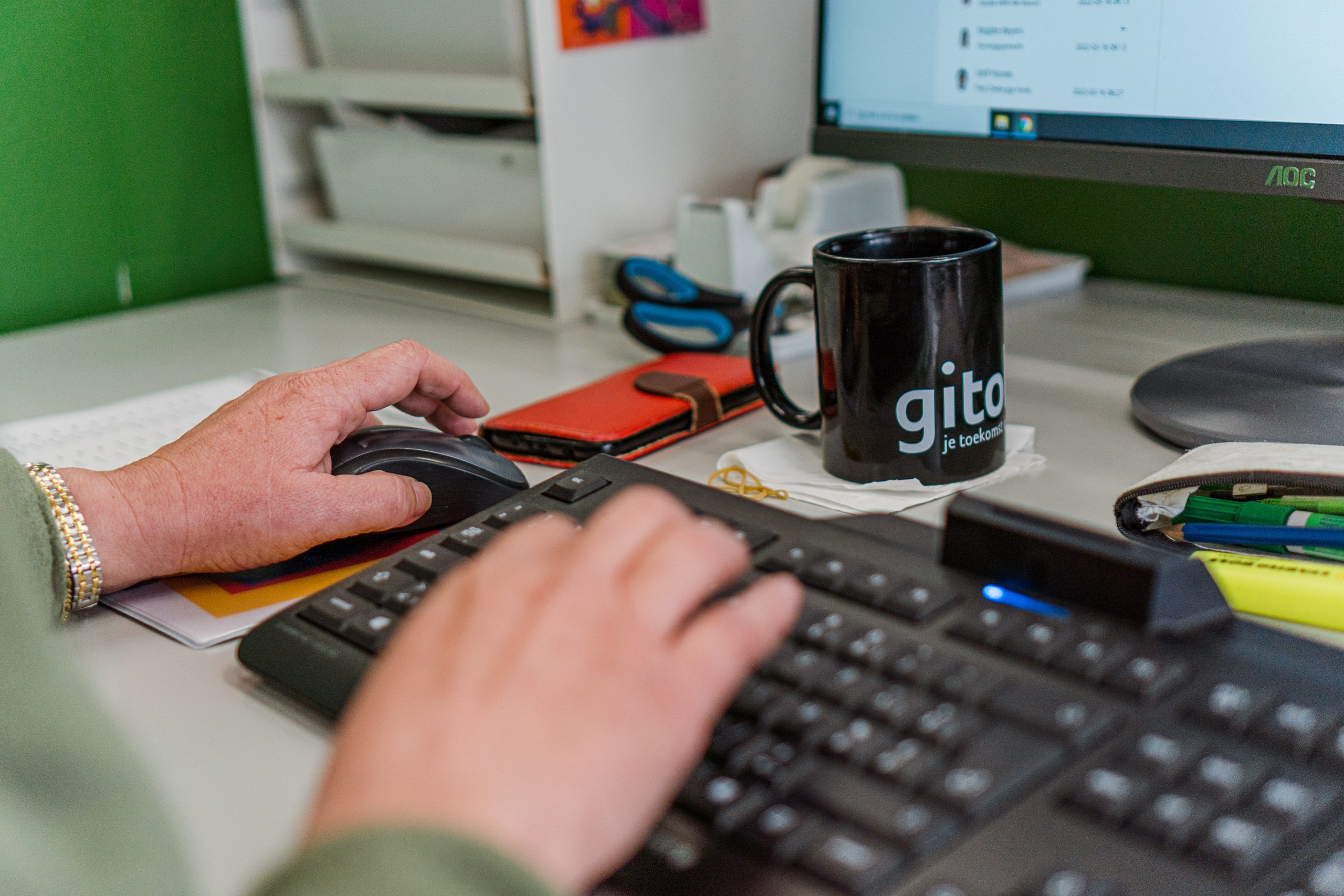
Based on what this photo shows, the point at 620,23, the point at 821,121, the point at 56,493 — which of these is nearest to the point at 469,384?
the point at 56,493

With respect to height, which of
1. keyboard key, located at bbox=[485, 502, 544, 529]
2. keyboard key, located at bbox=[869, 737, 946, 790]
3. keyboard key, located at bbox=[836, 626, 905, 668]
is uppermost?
keyboard key, located at bbox=[485, 502, 544, 529]

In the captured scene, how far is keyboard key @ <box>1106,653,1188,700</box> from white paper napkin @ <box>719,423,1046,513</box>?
203 mm

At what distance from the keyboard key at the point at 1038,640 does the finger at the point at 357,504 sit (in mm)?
309

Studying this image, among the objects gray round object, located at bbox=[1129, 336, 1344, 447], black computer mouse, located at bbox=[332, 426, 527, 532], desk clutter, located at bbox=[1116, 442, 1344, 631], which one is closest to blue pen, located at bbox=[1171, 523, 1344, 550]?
desk clutter, located at bbox=[1116, 442, 1344, 631]

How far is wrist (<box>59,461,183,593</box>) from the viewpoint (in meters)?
0.54

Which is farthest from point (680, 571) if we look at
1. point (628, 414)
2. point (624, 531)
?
point (628, 414)

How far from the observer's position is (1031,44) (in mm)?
716

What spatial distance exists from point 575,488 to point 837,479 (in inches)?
6.4

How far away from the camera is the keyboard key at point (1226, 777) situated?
0.30m

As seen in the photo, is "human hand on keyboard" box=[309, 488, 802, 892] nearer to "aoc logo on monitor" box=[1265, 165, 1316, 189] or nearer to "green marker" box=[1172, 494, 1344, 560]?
"green marker" box=[1172, 494, 1344, 560]

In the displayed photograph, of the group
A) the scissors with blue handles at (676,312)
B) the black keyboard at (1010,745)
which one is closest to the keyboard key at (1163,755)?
the black keyboard at (1010,745)

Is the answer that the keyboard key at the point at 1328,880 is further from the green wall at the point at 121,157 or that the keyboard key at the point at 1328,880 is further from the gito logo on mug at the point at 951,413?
the green wall at the point at 121,157

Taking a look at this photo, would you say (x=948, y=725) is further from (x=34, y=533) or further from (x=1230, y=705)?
(x=34, y=533)

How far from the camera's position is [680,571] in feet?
1.12
